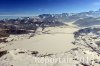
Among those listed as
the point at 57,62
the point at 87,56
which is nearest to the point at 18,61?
the point at 57,62

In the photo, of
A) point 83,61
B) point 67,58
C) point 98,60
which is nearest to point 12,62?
point 67,58

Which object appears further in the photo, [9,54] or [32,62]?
[9,54]

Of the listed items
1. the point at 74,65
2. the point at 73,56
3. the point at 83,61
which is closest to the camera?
the point at 74,65

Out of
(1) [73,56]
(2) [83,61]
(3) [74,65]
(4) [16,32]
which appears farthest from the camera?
(4) [16,32]

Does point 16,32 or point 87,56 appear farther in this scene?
point 16,32

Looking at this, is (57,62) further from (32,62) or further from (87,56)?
(87,56)

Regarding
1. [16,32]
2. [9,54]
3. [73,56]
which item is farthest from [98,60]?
[16,32]

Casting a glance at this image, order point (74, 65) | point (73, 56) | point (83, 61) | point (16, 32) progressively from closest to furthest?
point (74, 65) → point (83, 61) → point (73, 56) → point (16, 32)

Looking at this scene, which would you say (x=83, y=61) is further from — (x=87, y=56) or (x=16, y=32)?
(x=16, y=32)
